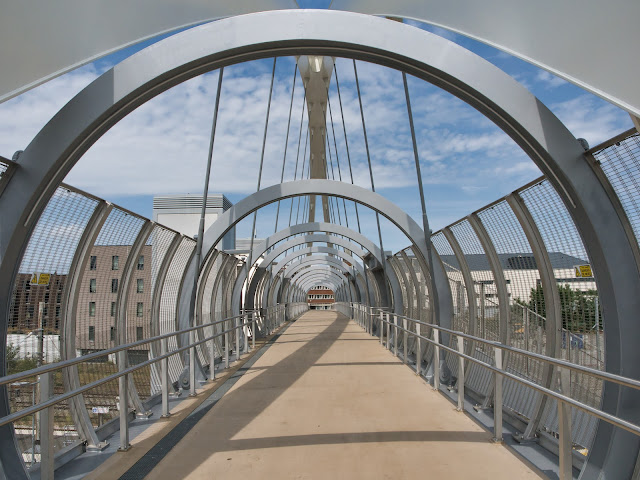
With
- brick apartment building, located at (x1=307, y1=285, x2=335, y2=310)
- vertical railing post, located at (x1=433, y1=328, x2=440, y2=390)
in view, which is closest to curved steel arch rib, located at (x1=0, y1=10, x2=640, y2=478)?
vertical railing post, located at (x1=433, y1=328, x2=440, y2=390)

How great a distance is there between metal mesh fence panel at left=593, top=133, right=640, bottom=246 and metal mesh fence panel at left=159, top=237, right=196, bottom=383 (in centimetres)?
601

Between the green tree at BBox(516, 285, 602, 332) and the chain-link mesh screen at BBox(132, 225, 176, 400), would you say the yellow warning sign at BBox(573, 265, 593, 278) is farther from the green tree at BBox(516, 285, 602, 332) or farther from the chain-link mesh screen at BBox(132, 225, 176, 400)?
the chain-link mesh screen at BBox(132, 225, 176, 400)

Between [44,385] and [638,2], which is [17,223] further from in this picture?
[638,2]

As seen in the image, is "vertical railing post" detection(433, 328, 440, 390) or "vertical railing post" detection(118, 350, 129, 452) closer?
"vertical railing post" detection(118, 350, 129, 452)

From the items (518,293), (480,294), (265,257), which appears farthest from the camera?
(265,257)

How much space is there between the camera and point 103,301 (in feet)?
17.6

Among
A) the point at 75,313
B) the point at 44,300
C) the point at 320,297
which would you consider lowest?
the point at 75,313

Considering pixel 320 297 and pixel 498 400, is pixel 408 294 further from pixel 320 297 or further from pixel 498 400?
pixel 320 297

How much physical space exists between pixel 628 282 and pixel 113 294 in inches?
189

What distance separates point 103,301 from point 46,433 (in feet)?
7.57

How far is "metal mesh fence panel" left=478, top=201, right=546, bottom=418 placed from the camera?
4734 mm

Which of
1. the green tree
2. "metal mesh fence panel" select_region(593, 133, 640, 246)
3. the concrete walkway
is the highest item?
"metal mesh fence panel" select_region(593, 133, 640, 246)

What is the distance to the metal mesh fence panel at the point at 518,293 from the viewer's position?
4.73 metres

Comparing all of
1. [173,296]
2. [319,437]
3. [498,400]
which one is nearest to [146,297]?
[173,296]
